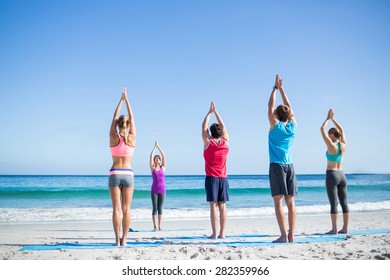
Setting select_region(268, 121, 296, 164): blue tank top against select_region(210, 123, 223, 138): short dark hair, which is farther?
select_region(210, 123, 223, 138): short dark hair

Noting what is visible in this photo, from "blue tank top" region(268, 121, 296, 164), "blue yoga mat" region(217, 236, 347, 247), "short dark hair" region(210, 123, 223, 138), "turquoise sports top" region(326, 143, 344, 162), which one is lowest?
"blue yoga mat" region(217, 236, 347, 247)

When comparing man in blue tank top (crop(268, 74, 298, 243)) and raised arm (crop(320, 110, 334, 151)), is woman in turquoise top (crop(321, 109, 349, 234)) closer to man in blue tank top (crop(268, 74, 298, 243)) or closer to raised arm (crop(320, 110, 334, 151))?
raised arm (crop(320, 110, 334, 151))

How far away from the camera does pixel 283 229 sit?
4332mm

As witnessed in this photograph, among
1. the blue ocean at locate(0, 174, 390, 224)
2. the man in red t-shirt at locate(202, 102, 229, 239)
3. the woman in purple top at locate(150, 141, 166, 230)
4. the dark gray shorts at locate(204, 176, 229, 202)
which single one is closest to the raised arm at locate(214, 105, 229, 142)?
the man in red t-shirt at locate(202, 102, 229, 239)

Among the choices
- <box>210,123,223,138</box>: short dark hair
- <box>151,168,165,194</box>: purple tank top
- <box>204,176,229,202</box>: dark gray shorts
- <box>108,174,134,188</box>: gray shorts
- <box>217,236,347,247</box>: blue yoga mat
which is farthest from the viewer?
<box>151,168,165,194</box>: purple tank top

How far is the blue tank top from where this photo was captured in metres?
4.32

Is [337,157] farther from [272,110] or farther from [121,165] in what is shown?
[121,165]

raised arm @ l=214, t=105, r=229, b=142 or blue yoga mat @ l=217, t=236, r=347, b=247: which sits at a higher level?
raised arm @ l=214, t=105, r=229, b=142

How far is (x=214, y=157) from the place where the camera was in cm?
470

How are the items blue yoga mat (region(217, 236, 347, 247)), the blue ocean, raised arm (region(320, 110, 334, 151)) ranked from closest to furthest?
1. blue yoga mat (region(217, 236, 347, 247))
2. raised arm (region(320, 110, 334, 151))
3. the blue ocean

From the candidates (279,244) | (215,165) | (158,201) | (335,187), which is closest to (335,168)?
(335,187)

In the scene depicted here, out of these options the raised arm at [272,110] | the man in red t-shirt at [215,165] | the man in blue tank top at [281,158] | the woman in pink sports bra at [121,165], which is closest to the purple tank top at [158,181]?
the man in red t-shirt at [215,165]
